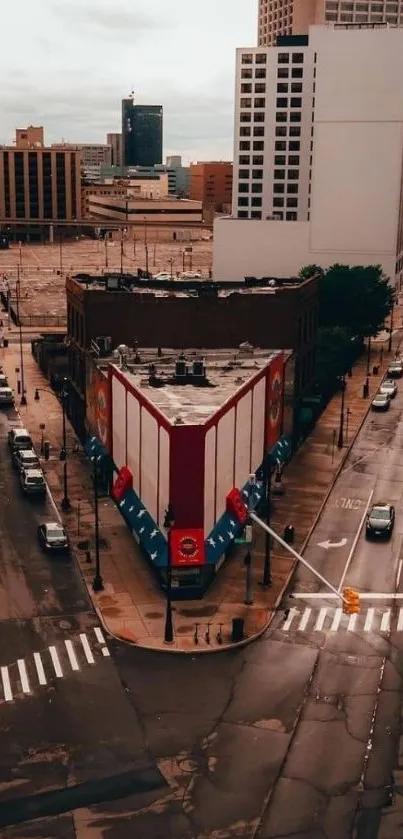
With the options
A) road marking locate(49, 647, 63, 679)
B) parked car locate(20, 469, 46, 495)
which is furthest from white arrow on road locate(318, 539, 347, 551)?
parked car locate(20, 469, 46, 495)

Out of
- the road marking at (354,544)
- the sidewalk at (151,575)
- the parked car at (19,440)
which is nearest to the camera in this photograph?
the sidewalk at (151,575)

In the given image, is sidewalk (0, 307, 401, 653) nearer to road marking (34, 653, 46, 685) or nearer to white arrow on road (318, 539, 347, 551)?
white arrow on road (318, 539, 347, 551)

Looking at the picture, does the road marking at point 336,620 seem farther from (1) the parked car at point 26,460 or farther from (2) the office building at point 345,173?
(2) the office building at point 345,173

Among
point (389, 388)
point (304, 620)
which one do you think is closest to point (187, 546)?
point (304, 620)

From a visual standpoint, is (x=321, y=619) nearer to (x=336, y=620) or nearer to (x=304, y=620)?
(x=336, y=620)

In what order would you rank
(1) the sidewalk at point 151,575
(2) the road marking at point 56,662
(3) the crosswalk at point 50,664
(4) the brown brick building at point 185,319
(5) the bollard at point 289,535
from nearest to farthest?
(3) the crosswalk at point 50,664, (2) the road marking at point 56,662, (1) the sidewalk at point 151,575, (5) the bollard at point 289,535, (4) the brown brick building at point 185,319

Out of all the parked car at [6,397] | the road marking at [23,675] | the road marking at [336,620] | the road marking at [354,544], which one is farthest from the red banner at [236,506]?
the parked car at [6,397]
